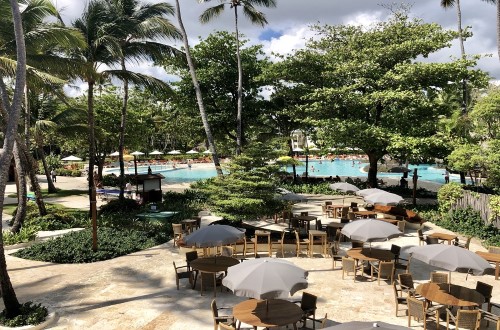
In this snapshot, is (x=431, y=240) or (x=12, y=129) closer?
(x=12, y=129)

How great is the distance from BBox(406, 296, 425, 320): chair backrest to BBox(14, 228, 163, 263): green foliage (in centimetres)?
1064

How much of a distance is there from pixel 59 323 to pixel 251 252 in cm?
735

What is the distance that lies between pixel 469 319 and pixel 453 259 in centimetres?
137

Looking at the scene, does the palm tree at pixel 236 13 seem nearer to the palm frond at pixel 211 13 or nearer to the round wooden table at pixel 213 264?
the palm frond at pixel 211 13

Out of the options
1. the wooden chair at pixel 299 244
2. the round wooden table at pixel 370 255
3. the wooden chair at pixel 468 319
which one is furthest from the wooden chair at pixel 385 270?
the wooden chair at pixel 299 244

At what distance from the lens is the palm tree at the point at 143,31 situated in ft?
68.1

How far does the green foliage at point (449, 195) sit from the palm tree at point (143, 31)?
53.4 ft

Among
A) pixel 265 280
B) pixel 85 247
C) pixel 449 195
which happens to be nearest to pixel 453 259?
pixel 265 280

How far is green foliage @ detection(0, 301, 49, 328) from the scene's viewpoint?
28.9ft

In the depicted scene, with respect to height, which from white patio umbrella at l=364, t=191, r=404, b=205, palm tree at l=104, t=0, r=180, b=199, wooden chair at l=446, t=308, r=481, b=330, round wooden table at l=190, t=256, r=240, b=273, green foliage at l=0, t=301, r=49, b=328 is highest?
palm tree at l=104, t=0, r=180, b=199

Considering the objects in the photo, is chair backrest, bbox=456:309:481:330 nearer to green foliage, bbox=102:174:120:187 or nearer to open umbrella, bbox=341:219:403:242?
open umbrella, bbox=341:219:403:242

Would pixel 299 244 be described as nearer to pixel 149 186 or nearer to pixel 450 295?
pixel 450 295

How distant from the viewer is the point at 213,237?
11352 mm

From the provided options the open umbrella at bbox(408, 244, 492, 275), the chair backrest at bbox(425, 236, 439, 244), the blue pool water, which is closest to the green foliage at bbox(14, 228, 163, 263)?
the open umbrella at bbox(408, 244, 492, 275)
